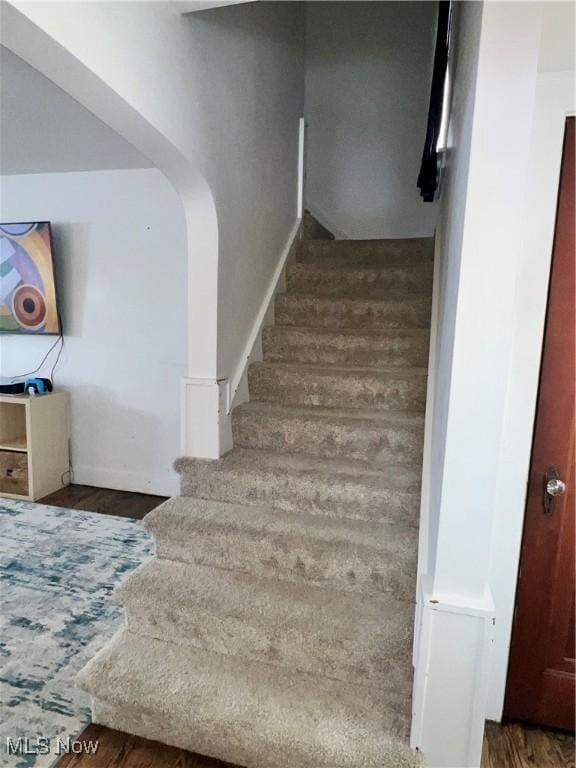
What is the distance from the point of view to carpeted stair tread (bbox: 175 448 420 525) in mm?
1743

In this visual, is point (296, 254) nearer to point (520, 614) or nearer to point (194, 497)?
point (194, 497)

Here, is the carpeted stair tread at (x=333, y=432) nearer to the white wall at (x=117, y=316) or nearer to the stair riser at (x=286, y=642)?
the stair riser at (x=286, y=642)

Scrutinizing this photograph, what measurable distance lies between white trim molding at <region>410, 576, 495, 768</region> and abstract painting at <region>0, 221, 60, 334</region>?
3.10 meters

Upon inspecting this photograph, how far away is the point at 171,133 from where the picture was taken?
147cm

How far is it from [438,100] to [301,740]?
96.5 inches

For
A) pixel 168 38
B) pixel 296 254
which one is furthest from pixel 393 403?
pixel 168 38

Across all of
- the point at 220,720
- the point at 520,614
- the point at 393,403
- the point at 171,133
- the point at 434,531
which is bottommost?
the point at 220,720

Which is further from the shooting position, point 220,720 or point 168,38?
point 168,38

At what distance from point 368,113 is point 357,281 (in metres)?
1.87

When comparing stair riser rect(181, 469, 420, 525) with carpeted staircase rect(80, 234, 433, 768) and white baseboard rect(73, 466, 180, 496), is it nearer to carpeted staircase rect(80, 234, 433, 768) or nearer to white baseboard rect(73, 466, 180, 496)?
carpeted staircase rect(80, 234, 433, 768)

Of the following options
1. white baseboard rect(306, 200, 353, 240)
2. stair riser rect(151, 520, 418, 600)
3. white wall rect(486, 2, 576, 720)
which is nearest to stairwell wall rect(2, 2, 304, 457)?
stair riser rect(151, 520, 418, 600)

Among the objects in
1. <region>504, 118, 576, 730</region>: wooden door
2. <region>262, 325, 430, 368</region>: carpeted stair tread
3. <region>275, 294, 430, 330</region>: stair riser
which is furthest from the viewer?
<region>275, 294, 430, 330</region>: stair riser

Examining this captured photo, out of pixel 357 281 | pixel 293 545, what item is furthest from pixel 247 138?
pixel 293 545

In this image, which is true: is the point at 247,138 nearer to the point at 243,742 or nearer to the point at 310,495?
the point at 310,495
